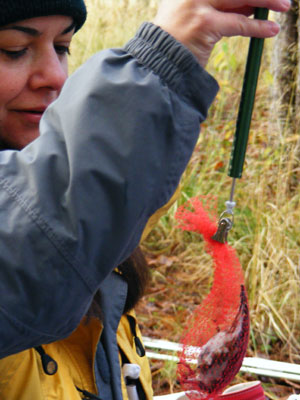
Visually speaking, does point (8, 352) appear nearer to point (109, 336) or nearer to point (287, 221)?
point (109, 336)

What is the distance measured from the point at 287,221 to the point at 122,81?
8.02 feet

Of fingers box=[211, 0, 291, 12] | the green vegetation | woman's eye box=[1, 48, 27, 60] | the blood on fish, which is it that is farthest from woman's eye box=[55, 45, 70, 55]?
the green vegetation

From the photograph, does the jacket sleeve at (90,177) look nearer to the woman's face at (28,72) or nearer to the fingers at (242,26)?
the fingers at (242,26)

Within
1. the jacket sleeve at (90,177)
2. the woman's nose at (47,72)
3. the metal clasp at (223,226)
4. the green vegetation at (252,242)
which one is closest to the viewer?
the jacket sleeve at (90,177)

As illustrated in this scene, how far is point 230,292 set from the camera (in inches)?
53.0

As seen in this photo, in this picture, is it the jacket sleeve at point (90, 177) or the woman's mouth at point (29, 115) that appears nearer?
the jacket sleeve at point (90, 177)

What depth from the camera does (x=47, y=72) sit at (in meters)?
1.28

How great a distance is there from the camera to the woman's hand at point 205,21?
786 mm

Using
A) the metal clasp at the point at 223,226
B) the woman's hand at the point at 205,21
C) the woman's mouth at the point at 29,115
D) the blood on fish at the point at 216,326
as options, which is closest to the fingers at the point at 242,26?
the woman's hand at the point at 205,21

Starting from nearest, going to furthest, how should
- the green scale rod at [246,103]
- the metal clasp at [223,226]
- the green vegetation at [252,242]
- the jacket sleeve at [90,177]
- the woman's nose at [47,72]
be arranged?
the jacket sleeve at [90,177], the green scale rod at [246,103], the metal clasp at [223,226], the woman's nose at [47,72], the green vegetation at [252,242]

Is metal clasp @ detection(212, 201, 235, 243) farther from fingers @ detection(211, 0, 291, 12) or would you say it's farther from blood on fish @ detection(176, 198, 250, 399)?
fingers @ detection(211, 0, 291, 12)

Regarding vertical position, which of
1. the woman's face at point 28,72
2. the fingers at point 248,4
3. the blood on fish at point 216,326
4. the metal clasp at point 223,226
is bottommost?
the blood on fish at point 216,326

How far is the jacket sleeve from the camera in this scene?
76cm

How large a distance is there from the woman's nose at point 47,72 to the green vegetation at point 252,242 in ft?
5.92
